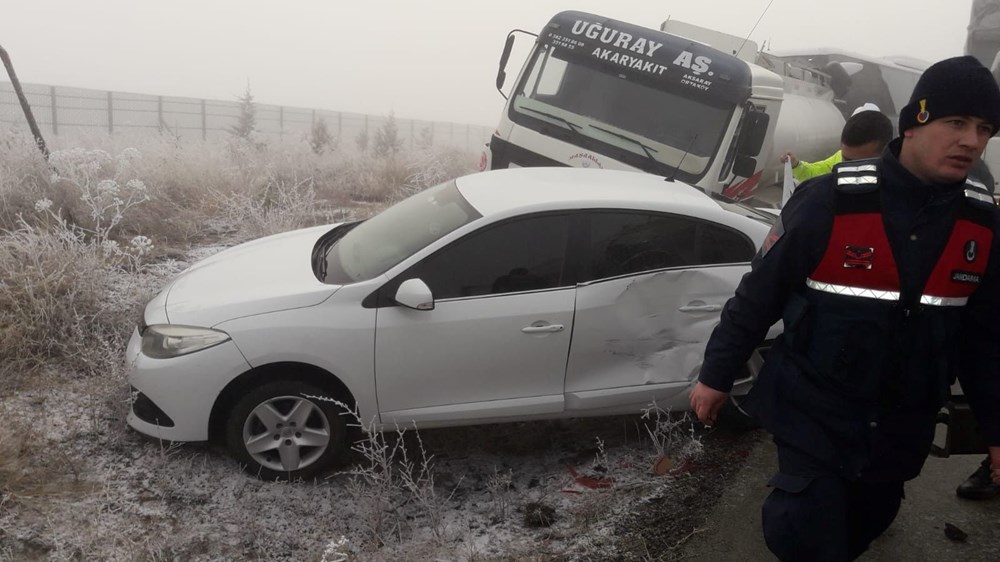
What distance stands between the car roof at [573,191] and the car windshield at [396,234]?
0.12 m

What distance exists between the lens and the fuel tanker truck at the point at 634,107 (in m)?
7.16

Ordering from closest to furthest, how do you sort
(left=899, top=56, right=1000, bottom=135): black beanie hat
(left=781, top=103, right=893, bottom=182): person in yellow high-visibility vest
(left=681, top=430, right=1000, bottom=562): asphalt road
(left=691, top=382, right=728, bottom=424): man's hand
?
1. (left=899, top=56, right=1000, bottom=135): black beanie hat
2. (left=691, top=382, right=728, bottom=424): man's hand
3. (left=681, top=430, right=1000, bottom=562): asphalt road
4. (left=781, top=103, right=893, bottom=182): person in yellow high-visibility vest

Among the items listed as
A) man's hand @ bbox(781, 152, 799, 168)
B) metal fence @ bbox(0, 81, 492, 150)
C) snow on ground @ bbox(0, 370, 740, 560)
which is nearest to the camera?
snow on ground @ bbox(0, 370, 740, 560)

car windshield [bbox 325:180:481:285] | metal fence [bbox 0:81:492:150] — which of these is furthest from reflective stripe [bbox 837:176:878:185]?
metal fence [bbox 0:81:492:150]

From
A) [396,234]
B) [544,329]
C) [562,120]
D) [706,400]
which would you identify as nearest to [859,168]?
[706,400]

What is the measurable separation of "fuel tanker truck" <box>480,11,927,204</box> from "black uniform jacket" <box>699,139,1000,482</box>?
15.6 ft

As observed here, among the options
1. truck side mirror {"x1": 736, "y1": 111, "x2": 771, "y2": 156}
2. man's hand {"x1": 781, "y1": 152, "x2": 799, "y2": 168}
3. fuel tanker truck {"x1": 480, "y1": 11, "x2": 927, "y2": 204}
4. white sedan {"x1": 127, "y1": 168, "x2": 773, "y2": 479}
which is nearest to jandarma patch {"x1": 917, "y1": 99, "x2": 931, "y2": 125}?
white sedan {"x1": 127, "y1": 168, "x2": 773, "y2": 479}

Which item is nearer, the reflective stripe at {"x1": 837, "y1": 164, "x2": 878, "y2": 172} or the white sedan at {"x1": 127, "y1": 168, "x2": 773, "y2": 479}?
the reflective stripe at {"x1": 837, "y1": 164, "x2": 878, "y2": 172}

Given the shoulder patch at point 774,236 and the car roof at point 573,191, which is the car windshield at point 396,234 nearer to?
the car roof at point 573,191

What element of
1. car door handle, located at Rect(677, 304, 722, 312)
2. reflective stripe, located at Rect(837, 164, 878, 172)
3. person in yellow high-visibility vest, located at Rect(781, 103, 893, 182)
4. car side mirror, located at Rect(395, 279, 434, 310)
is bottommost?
car door handle, located at Rect(677, 304, 722, 312)

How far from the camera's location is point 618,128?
7285mm

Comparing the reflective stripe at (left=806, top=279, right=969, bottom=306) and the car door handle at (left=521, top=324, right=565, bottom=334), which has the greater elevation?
the reflective stripe at (left=806, top=279, right=969, bottom=306)

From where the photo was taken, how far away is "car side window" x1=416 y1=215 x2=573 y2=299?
3967mm

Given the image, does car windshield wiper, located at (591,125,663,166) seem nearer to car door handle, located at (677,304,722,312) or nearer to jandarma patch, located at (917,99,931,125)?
car door handle, located at (677,304,722,312)
